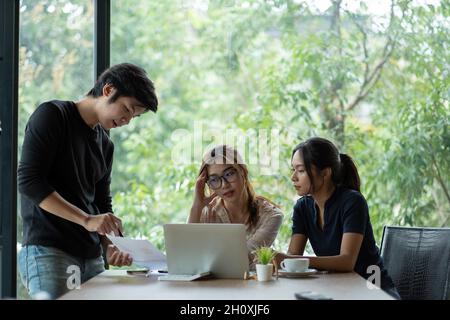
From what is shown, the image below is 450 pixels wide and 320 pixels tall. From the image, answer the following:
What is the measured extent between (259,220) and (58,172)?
0.89 metres

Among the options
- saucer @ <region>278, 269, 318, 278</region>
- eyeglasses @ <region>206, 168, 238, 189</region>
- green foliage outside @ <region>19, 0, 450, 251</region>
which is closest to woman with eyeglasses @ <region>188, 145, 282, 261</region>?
eyeglasses @ <region>206, 168, 238, 189</region>

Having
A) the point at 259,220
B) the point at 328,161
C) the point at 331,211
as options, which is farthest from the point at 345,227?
the point at 259,220

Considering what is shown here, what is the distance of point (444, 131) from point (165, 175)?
5.74 feet

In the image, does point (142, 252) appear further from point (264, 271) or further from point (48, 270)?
point (264, 271)

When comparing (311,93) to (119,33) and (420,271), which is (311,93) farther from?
(420,271)

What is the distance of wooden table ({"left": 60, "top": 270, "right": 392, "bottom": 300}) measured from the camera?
2156 mm

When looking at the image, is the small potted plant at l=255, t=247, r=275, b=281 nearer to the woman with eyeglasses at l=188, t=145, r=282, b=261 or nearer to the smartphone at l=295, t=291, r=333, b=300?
the smartphone at l=295, t=291, r=333, b=300

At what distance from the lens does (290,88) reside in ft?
14.9

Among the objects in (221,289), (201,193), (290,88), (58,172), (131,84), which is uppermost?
(290,88)

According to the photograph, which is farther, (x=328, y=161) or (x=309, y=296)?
(x=328, y=161)

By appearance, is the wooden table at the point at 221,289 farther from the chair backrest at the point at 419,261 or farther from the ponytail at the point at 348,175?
the ponytail at the point at 348,175

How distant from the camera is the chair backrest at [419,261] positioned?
112 inches

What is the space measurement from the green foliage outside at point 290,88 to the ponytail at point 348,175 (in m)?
1.18
